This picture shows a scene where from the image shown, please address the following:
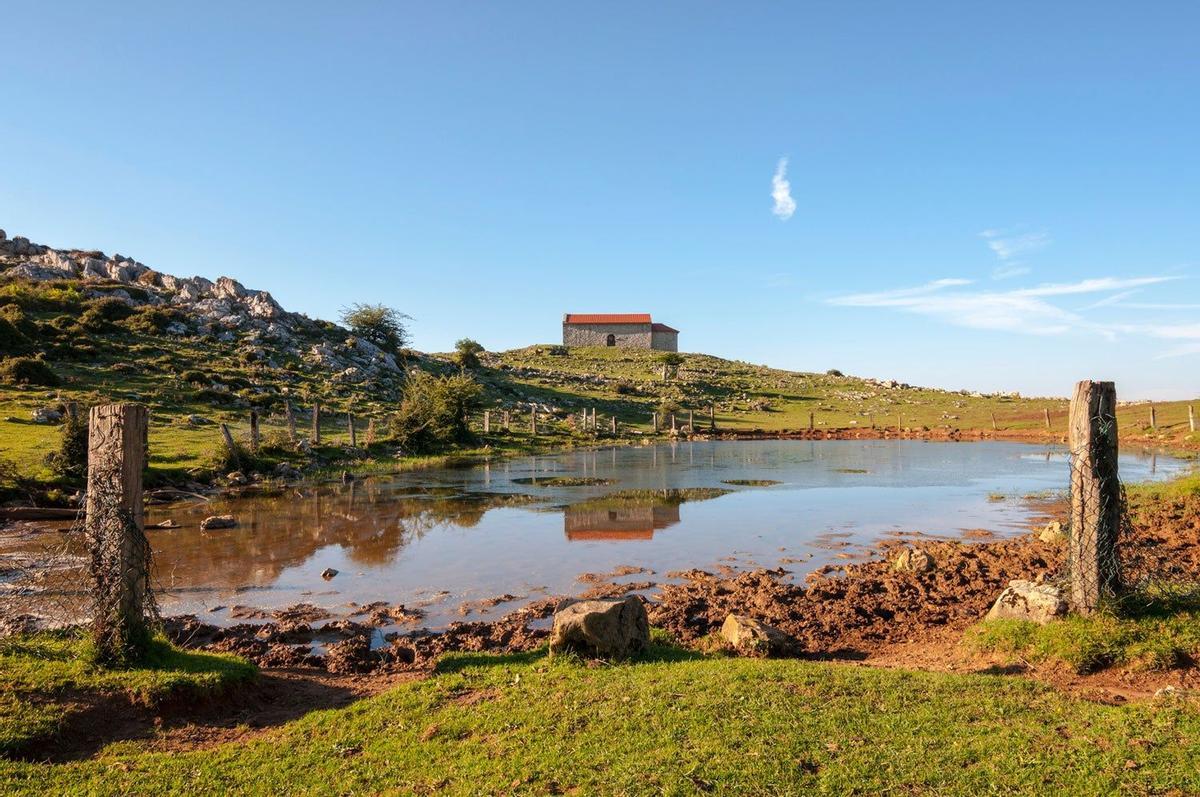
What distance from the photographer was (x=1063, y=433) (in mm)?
63594

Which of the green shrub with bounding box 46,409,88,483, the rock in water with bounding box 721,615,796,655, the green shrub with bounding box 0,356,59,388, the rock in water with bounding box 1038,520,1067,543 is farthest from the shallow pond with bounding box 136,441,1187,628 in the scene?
the green shrub with bounding box 0,356,59,388

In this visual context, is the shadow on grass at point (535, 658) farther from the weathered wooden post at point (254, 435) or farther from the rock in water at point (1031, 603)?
the weathered wooden post at point (254, 435)

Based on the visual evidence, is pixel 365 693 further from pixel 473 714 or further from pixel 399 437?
pixel 399 437

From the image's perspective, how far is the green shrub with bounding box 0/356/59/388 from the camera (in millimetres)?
40612

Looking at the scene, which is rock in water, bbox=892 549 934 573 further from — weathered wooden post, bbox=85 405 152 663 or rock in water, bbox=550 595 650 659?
weathered wooden post, bbox=85 405 152 663

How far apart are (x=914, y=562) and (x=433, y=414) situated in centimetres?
3906

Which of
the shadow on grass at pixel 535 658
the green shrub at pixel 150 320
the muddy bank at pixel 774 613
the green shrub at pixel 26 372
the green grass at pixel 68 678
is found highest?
the green shrub at pixel 150 320

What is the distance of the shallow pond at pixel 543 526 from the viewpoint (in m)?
17.2

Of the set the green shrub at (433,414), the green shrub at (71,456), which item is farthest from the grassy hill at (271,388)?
the green shrub at (433,414)

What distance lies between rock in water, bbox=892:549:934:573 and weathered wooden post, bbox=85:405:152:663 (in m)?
15.8

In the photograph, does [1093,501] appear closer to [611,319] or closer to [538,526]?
[538,526]

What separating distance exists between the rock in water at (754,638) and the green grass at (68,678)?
300 inches

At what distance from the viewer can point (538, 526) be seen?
973 inches

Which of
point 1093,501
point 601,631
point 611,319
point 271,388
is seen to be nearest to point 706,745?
point 601,631
